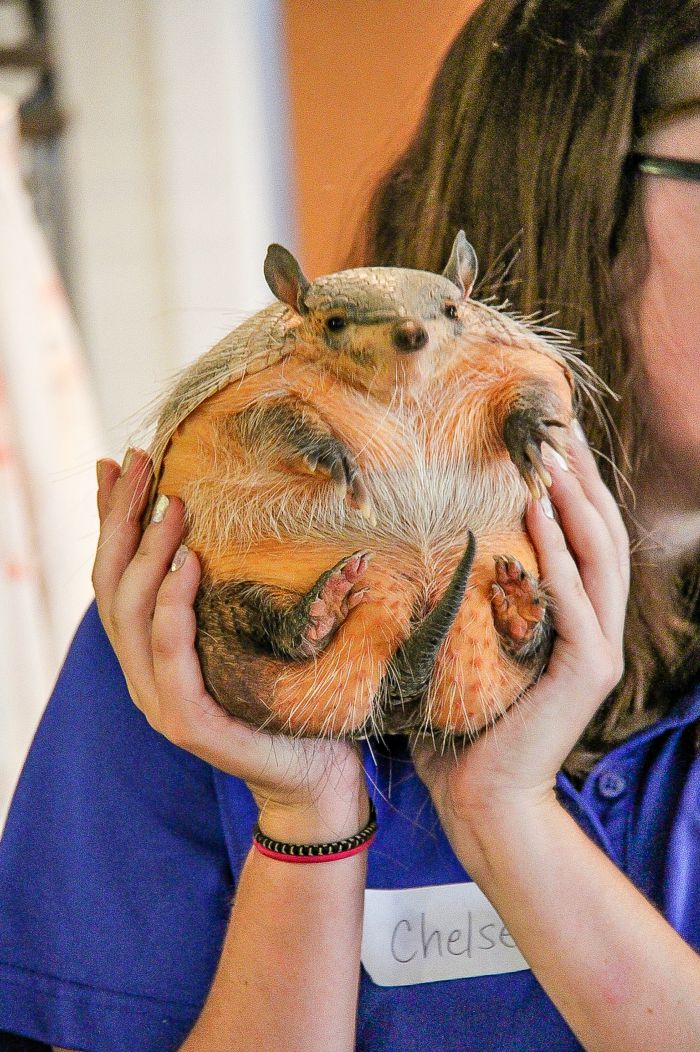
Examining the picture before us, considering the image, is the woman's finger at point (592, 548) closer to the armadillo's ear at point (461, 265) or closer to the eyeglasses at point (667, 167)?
the armadillo's ear at point (461, 265)

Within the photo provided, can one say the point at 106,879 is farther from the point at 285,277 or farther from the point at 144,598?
the point at 285,277

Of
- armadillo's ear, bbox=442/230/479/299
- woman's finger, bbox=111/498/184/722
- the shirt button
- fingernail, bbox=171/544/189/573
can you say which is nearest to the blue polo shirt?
the shirt button

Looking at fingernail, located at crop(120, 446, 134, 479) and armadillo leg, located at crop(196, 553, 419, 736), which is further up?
fingernail, located at crop(120, 446, 134, 479)

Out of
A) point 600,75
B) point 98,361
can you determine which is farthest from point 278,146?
point 98,361

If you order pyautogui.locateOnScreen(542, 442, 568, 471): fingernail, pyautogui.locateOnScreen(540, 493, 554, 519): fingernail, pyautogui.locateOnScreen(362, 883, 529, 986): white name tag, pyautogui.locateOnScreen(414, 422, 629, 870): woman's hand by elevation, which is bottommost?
pyautogui.locateOnScreen(362, 883, 529, 986): white name tag

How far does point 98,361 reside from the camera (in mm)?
1359

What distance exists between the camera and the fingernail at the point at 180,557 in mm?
531

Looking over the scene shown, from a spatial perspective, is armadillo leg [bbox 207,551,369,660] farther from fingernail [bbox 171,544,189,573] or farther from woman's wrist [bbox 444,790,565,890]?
woman's wrist [bbox 444,790,565,890]

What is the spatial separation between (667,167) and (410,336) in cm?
31

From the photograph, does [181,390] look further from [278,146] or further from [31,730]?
[31,730]

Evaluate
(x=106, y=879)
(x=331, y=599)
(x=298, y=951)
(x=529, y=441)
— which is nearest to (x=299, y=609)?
(x=331, y=599)

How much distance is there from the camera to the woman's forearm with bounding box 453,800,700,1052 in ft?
1.98

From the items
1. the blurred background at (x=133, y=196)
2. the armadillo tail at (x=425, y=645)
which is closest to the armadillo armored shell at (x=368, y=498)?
the armadillo tail at (x=425, y=645)

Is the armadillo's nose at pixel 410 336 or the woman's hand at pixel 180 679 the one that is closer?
the armadillo's nose at pixel 410 336
